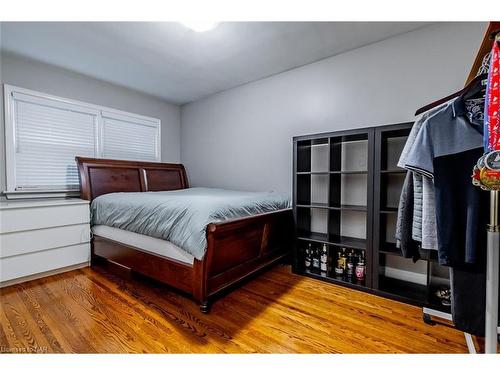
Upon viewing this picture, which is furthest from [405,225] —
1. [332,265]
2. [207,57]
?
[207,57]

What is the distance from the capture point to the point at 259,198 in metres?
2.27

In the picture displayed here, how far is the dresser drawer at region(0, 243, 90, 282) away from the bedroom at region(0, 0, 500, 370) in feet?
0.03

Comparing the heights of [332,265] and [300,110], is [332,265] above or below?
below

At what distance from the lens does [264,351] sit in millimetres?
1266

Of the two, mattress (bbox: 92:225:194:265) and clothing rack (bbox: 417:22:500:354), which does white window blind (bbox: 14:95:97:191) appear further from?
clothing rack (bbox: 417:22:500:354)

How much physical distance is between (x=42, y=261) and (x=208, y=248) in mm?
1854

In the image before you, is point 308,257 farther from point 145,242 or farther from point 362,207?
point 145,242

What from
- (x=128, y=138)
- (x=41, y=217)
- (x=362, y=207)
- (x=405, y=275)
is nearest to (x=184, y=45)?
(x=128, y=138)

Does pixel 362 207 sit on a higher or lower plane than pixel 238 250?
higher

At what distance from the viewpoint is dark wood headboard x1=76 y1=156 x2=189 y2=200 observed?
2756mm

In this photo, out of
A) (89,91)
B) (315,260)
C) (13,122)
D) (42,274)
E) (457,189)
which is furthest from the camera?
(89,91)
